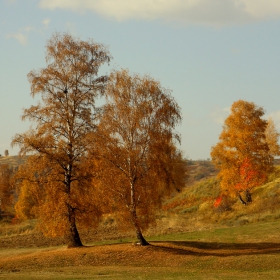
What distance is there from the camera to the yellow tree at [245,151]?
163ft

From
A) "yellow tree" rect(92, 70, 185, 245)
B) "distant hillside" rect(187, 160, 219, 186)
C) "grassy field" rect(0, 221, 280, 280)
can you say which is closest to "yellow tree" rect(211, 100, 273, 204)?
"grassy field" rect(0, 221, 280, 280)

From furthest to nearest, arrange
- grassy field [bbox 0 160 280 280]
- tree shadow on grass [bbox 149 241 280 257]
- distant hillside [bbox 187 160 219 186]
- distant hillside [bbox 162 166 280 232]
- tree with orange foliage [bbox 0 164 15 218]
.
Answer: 1. distant hillside [bbox 187 160 219 186]
2. tree with orange foliage [bbox 0 164 15 218]
3. distant hillside [bbox 162 166 280 232]
4. tree shadow on grass [bbox 149 241 280 257]
5. grassy field [bbox 0 160 280 280]

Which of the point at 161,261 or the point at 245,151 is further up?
the point at 245,151

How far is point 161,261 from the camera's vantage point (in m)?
25.2

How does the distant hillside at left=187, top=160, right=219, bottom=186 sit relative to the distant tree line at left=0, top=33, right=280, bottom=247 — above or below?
above

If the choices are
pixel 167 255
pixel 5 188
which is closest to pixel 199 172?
pixel 5 188

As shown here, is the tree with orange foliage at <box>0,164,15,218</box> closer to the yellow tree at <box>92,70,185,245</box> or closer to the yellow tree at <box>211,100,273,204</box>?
the yellow tree at <box>211,100,273,204</box>

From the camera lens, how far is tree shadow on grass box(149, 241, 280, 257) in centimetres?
2689

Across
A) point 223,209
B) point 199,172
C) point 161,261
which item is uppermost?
point 199,172

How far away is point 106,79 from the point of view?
29953 mm

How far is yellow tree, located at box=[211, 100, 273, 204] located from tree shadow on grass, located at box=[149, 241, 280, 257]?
20779 millimetres

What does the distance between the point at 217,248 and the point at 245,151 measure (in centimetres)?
2343

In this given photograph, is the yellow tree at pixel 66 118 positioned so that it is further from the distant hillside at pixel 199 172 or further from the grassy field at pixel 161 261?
the distant hillside at pixel 199 172

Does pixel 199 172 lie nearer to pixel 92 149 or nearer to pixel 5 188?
pixel 5 188
